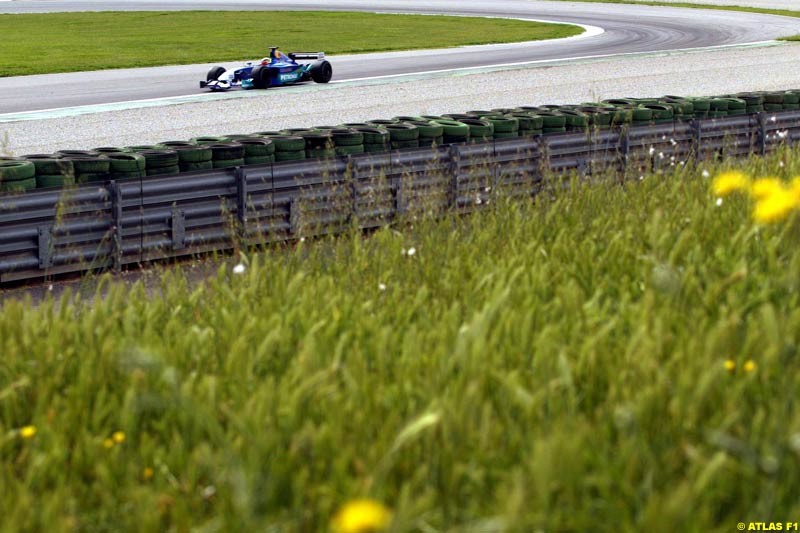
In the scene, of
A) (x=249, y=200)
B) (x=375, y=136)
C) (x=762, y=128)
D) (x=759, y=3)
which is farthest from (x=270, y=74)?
(x=759, y=3)

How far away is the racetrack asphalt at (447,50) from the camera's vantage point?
2753 cm

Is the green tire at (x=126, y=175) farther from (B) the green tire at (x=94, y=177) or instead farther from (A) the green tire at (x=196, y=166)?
(A) the green tire at (x=196, y=166)

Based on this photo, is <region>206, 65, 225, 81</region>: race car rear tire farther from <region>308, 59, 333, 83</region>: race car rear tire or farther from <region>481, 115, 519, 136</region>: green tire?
<region>481, 115, 519, 136</region>: green tire

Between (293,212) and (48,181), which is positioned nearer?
(48,181)

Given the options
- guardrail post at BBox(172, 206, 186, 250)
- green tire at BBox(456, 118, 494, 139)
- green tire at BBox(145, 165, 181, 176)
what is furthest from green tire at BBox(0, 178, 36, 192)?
green tire at BBox(456, 118, 494, 139)

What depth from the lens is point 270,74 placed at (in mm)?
27906

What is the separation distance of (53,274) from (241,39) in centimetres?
3457

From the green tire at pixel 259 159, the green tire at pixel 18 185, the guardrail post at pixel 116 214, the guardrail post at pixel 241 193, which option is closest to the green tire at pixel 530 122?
the green tire at pixel 259 159

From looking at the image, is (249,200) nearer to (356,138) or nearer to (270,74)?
(356,138)

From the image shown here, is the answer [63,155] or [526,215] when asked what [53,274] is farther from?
[526,215]

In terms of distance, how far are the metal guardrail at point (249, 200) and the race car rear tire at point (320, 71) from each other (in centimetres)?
1493

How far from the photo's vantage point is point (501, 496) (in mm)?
3410

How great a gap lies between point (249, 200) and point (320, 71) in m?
17.8

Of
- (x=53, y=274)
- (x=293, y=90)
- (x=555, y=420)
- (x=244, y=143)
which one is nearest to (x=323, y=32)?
(x=293, y=90)
